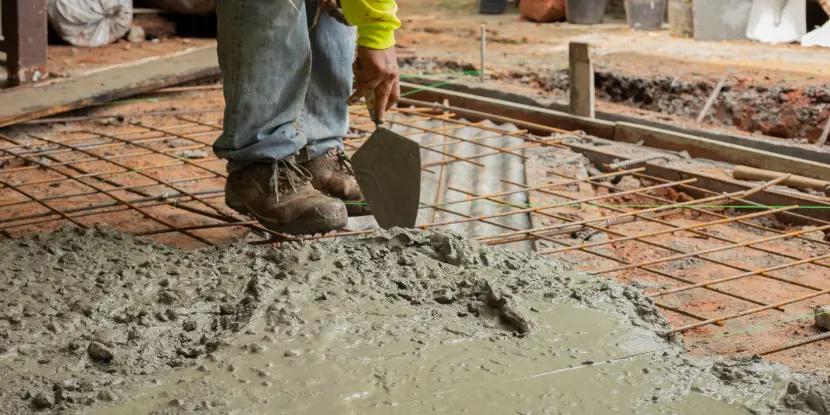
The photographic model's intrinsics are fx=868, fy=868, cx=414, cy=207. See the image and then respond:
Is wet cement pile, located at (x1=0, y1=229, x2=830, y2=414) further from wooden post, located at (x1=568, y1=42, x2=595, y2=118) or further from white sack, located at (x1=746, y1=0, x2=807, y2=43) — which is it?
white sack, located at (x1=746, y1=0, x2=807, y2=43)

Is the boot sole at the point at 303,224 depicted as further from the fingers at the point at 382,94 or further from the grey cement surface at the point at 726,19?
the grey cement surface at the point at 726,19

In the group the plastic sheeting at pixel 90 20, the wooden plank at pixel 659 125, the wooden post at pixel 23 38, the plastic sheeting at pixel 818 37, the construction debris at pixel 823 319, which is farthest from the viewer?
the plastic sheeting at pixel 818 37

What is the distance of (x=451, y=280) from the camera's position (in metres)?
2.07

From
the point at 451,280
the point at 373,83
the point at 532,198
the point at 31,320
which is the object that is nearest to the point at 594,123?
the point at 532,198

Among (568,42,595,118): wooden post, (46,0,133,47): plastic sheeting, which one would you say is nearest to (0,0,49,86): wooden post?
(46,0,133,47): plastic sheeting

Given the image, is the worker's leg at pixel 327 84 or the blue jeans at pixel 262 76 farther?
the worker's leg at pixel 327 84

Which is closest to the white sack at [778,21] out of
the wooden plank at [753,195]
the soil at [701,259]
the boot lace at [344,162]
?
the soil at [701,259]

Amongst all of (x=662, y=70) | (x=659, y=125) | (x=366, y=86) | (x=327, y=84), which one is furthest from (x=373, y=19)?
(x=662, y=70)

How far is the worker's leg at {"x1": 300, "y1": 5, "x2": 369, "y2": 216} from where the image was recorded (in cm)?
261

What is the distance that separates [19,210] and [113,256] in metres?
0.94

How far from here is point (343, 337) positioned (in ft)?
5.90

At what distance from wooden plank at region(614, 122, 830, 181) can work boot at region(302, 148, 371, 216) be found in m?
1.59

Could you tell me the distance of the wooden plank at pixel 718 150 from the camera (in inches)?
126

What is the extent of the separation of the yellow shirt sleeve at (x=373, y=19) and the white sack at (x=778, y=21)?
5388 mm
